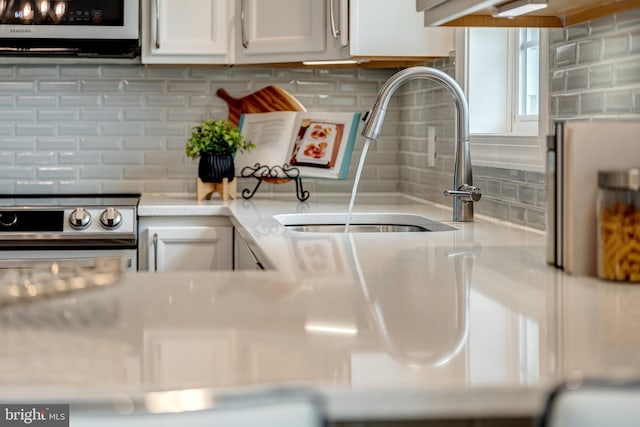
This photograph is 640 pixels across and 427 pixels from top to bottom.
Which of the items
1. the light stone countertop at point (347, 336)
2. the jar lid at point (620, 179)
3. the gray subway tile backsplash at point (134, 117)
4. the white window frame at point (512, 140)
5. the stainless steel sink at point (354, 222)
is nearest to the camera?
the light stone countertop at point (347, 336)

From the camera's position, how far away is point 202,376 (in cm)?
93

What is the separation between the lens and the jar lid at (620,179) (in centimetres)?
143

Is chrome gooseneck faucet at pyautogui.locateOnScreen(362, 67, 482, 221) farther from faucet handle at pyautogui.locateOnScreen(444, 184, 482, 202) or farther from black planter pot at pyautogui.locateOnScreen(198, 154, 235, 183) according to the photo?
black planter pot at pyautogui.locateOnScreen(198, 154, 235, 183)

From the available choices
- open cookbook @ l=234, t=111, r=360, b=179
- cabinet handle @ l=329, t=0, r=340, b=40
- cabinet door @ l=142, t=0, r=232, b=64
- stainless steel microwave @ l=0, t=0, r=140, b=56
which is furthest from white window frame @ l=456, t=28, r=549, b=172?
stainless steel microwave @ l=0, t=0, r=140, b=56

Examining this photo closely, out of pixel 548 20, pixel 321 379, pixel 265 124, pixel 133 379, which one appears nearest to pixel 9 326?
pixel 133 379

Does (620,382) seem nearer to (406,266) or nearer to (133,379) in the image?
(133,379)

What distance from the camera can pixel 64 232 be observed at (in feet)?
10.7

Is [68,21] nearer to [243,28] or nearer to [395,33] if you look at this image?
[243,28]

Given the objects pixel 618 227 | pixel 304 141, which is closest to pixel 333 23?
pixel 304 141

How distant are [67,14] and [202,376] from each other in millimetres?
2878

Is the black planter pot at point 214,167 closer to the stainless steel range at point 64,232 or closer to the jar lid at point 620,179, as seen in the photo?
the stainless steel range at point 64,232

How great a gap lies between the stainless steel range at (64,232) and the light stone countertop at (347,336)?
1.54 meters

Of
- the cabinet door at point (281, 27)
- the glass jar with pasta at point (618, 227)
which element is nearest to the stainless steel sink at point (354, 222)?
the cabinet door at point (281, 27)

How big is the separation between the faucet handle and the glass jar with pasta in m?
1.18
